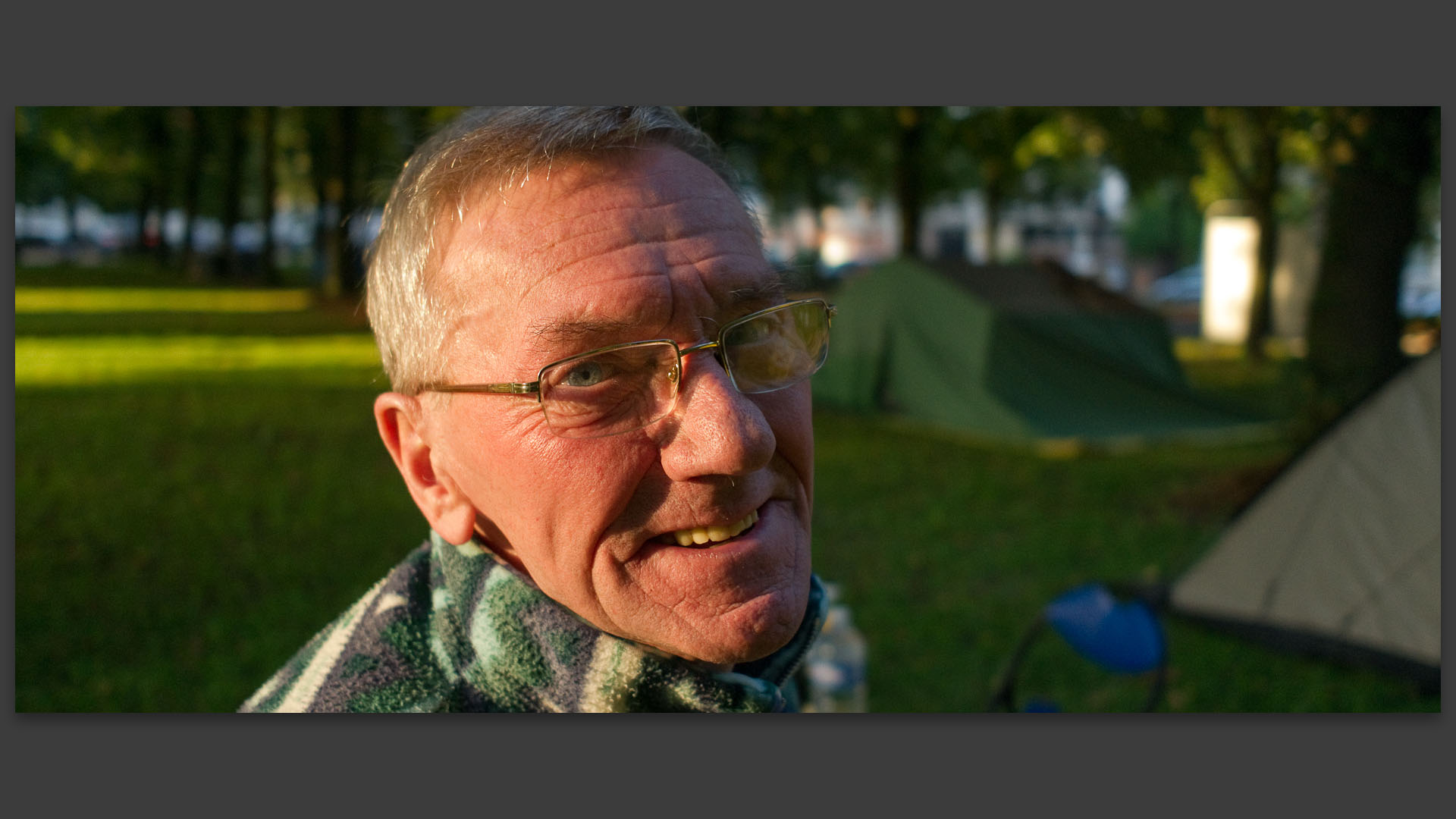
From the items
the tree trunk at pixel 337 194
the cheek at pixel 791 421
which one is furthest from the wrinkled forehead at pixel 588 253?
the tree trunk at pixel 337 194

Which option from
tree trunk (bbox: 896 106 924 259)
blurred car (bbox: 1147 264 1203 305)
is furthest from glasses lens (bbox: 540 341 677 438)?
blurred car (bbox: 1147 264 1203 305)

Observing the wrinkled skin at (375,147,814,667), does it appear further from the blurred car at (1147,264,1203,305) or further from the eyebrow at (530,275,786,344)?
the blurred car at (1147,264,1203,305)

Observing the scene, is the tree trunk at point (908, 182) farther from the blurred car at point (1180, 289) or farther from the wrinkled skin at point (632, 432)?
the wrinkled skin at point (632, 432)

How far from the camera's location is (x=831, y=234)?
145 feet

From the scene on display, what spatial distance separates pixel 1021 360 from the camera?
1012 centimetres

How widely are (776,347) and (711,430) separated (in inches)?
6.2

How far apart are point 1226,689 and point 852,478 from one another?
3685mm

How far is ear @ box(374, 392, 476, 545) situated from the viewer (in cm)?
127

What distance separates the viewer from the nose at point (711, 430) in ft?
3.59

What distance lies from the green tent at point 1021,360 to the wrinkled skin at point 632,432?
8.62 metres

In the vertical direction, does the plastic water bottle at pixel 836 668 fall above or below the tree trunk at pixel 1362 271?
Answer: below

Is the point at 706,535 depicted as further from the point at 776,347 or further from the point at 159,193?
the point at 159,193

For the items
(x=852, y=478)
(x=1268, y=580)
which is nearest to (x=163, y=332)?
(x=852, y=478)

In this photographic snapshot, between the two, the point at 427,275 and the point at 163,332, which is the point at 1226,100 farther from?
the point at 163,332
